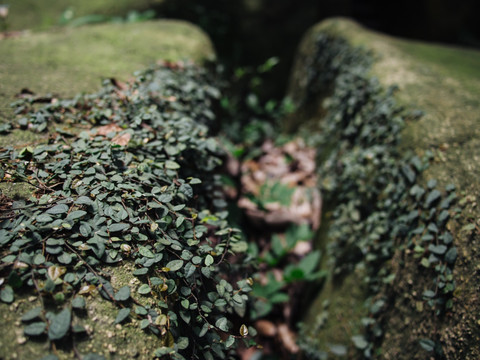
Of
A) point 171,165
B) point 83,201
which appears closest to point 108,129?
point 171,165

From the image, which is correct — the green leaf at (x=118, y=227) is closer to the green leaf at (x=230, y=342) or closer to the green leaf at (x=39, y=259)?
the green leaf at (x=39, y=259)

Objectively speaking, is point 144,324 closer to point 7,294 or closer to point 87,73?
point 7,294

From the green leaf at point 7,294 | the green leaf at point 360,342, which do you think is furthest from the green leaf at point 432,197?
the green leaf at point 7,294

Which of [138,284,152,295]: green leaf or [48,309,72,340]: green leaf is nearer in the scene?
[48,309,72,340]: green leaf

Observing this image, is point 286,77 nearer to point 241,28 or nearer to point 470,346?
point 241,28

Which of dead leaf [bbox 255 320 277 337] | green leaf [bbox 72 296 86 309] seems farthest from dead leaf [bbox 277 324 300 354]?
green leaf [bbox 72 296 86 309]

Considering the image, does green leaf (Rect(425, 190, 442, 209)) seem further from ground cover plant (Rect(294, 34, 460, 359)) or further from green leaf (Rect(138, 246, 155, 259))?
green leaf (Rect(138, 246, 155, 259))

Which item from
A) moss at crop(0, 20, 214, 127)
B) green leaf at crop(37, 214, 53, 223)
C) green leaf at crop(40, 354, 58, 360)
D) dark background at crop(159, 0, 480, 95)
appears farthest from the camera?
dark background at crop(159, 0, 480, 95)
